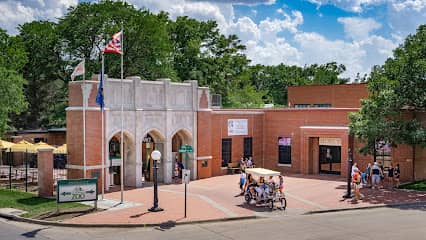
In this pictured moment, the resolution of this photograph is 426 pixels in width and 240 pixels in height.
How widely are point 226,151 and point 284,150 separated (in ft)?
15.7

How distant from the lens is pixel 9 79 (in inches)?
1551

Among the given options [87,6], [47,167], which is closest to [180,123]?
[47,167]

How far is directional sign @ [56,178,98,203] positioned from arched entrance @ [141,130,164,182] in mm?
9221

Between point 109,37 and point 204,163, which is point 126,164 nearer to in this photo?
point 204,163

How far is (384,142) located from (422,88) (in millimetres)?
4383

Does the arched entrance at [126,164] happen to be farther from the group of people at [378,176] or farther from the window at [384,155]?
the window at [384,155]

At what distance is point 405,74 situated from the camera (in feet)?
104

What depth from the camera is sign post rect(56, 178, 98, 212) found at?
24.1m

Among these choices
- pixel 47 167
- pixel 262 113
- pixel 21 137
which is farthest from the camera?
pixel 21 137

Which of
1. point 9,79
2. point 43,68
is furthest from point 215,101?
point 43,68

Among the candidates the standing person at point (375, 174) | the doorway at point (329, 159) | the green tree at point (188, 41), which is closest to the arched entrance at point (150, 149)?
the doorway at point (329, 159)

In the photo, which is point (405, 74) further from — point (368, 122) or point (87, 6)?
point (87, 6)

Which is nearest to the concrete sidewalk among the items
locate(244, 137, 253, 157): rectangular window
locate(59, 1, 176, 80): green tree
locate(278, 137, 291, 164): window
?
locate(278, 137, 291, 164): window

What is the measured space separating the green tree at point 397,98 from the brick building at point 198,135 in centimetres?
322
